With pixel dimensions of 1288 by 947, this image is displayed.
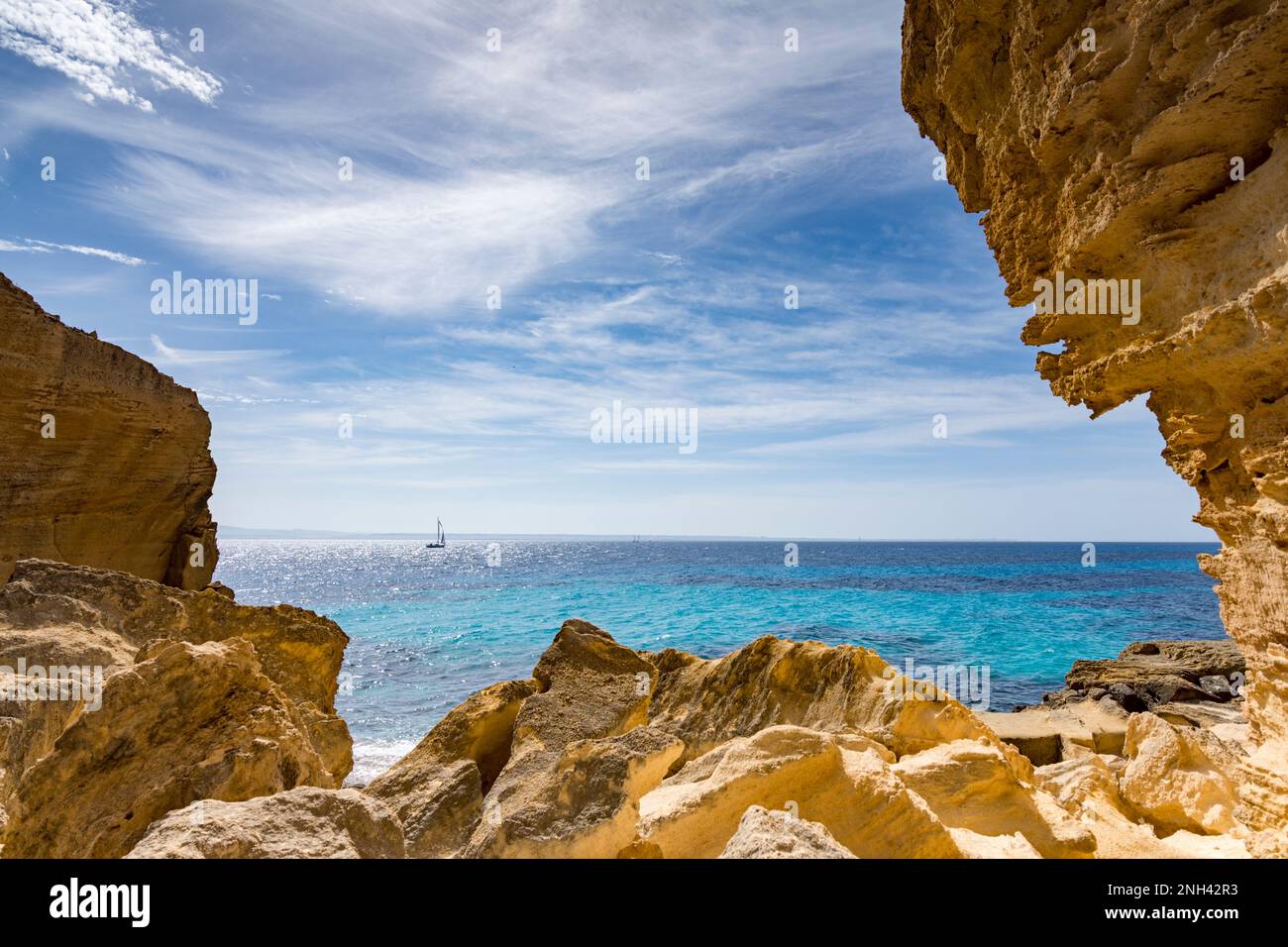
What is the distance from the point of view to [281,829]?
2859 millimetres

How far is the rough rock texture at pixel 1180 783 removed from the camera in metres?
5.94

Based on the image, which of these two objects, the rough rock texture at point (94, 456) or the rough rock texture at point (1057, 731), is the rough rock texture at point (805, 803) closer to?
the rough rock texture at point (1057, 731)

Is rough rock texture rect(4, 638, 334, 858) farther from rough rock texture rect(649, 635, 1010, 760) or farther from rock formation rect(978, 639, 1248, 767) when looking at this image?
rock formation rect(978, 639, 1248, 767)

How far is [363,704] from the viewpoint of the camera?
21391mm

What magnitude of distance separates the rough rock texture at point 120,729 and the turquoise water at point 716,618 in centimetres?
1015

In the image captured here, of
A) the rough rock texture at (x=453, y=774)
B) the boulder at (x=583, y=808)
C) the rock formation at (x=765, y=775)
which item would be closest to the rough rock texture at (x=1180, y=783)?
the rock formation at (x=765, y=775)

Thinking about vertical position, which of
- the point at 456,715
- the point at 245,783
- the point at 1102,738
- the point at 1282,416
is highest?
the point at 1282,416

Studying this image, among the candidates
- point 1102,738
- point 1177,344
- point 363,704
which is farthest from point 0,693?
point 363,704

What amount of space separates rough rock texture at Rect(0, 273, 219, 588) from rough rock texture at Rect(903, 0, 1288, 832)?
13164 millimetres

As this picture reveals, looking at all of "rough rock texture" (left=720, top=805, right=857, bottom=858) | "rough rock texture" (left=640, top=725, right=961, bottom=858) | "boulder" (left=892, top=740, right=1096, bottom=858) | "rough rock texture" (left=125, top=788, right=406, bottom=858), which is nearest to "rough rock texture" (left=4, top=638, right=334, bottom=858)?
"rough rock texture" (left=125, top=788, right=406, bottom=858)

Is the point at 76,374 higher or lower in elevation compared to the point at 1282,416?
higher

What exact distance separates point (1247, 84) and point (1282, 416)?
2037 mm

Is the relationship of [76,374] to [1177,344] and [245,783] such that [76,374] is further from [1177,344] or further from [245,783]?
[1177,344]
